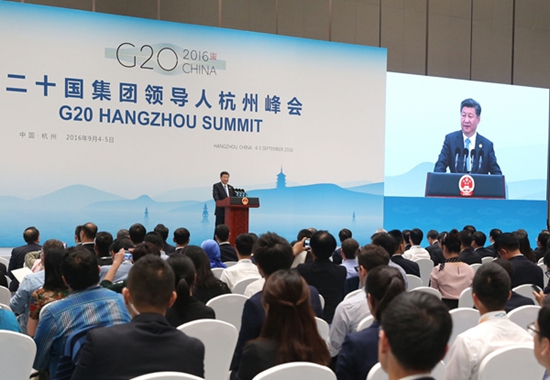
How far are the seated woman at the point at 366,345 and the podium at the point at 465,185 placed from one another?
10.4 m

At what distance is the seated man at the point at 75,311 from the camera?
2592 mm

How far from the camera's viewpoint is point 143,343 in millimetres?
2016

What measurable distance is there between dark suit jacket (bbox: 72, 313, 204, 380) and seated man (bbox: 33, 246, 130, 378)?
60cm

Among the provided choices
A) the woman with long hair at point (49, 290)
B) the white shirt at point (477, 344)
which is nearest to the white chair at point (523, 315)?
the white shirt at point (477, 344)

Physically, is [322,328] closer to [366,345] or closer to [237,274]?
[366,345]

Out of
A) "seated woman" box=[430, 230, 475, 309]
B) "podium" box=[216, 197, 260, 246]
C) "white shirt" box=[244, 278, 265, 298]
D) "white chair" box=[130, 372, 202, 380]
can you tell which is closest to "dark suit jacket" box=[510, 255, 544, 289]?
"seated woman" box=[430, 230, 475, 309]

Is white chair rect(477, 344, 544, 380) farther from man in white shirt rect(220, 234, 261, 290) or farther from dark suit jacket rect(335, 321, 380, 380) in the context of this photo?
man in white shirt rect(220, 234, 261, 290)

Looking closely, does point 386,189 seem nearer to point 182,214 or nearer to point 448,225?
point 448,225

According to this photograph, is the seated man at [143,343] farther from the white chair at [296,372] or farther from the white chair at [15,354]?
the white chair at [15,354]

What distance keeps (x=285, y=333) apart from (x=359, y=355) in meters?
0.30

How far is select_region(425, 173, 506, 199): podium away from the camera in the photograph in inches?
495

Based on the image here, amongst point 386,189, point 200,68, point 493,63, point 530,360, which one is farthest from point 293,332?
point 493,63

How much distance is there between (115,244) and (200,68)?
6.20m

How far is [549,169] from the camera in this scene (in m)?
14.3
